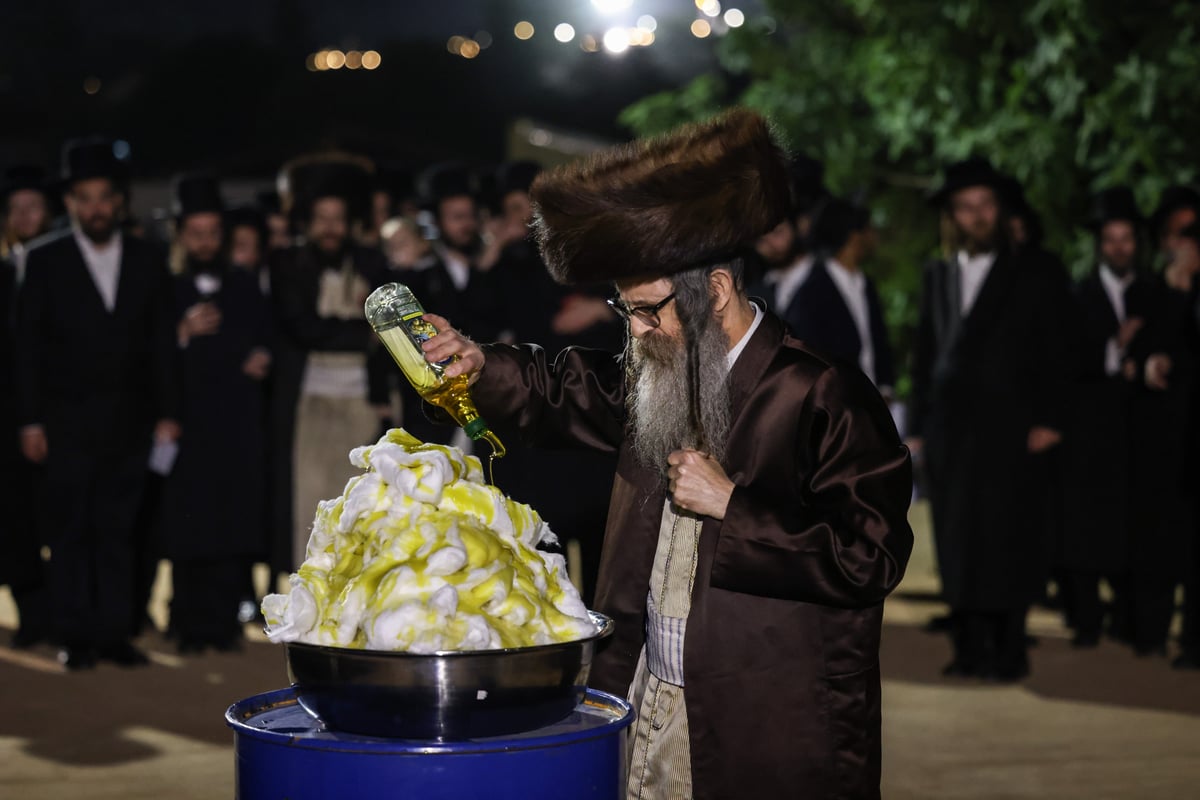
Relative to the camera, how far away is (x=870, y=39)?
14.8 metres

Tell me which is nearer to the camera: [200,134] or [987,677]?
[987,677]

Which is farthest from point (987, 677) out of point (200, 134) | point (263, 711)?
point (200, 134)

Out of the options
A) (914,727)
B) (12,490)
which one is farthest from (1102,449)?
(12,490)

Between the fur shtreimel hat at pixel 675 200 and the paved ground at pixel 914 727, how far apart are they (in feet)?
8.85

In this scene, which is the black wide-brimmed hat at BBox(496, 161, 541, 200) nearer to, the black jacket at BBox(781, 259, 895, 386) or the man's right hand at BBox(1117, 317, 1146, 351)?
the black jacket at BBox(781, 259, 895, 386)

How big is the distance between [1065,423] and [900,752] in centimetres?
293

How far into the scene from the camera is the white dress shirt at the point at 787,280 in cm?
869

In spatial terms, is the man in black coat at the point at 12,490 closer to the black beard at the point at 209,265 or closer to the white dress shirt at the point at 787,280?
the black beard at the point at 209,265

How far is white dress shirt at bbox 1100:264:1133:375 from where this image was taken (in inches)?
332

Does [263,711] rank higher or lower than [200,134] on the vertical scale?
lower

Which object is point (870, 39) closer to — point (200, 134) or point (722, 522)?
point (722, 522)

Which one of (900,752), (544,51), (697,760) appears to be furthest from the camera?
(544,51)

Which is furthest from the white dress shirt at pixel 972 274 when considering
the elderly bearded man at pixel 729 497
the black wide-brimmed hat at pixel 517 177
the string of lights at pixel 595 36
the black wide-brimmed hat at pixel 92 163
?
the string of lights at pixel 595 36

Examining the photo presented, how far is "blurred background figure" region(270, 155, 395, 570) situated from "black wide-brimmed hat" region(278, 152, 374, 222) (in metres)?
0.08
